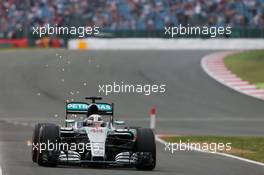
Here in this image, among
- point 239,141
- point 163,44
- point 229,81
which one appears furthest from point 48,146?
point 163,44

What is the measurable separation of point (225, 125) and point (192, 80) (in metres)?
8.97

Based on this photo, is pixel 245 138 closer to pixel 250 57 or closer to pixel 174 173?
pixel 174 173

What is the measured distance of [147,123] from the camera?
88.0ft

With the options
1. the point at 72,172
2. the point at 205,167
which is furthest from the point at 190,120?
the point at 72,172

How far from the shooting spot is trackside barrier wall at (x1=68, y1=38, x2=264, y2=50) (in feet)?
162

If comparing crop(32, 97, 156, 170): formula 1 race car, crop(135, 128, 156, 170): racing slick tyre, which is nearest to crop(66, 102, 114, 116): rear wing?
crop(32, 97, 156, 170): formula 1 race car

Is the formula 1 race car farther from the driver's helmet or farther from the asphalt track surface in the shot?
the asphalt track surface

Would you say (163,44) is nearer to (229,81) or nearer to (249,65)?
(249,65)

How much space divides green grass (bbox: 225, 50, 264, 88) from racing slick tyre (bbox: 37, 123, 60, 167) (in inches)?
801

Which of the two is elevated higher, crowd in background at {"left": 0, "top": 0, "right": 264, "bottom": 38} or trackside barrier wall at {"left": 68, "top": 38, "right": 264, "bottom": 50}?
crowd in background at {"left": 0, "top": 0, "right": 264, "bottom": 38}

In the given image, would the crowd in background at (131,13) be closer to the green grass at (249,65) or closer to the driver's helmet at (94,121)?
the green grass at (249,65)

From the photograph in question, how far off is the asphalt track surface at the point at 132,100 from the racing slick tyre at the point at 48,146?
0.25 meters

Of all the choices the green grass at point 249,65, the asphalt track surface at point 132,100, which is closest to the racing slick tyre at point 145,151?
the asphalt track surface at point 132,100

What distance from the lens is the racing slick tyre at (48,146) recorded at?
1454 centimetres
